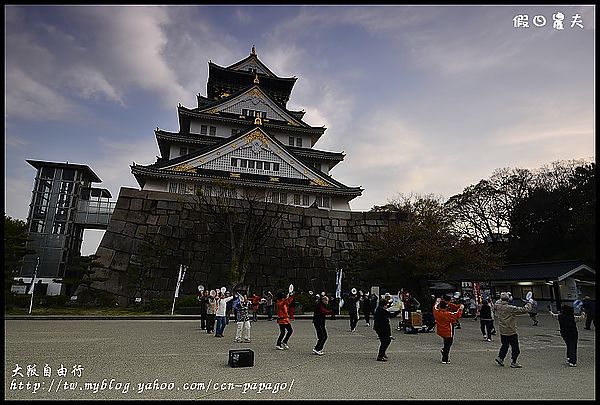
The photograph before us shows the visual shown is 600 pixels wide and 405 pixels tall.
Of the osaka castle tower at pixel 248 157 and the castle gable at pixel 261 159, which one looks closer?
the osaka castle tower at pixel 248 157

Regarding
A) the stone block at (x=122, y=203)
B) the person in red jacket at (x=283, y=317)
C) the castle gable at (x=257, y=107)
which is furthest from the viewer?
the castle gable at (x=257, y=107)

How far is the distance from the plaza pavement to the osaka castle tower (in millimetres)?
18160

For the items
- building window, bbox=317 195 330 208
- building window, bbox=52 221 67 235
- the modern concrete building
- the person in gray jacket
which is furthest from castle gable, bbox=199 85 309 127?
the person in gray jacket

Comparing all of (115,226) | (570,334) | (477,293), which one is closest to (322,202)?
(477,293)

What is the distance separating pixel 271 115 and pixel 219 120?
18.5ft

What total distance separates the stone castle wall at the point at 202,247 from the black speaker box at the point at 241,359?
52.6 feet

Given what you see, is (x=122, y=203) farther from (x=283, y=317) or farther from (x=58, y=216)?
(x=283, y=317)

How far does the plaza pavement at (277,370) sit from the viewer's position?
5.57 m

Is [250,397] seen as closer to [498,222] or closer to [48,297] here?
[48,297]

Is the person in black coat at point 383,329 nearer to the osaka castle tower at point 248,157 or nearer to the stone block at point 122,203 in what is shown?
the osaka castle tower at point 248,157

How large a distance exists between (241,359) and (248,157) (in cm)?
2489

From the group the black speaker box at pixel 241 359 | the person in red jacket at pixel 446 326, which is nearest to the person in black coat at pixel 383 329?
the person in red jacket at pixel 446 326

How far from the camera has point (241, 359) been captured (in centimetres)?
717

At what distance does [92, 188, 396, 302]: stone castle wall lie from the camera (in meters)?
22.0
